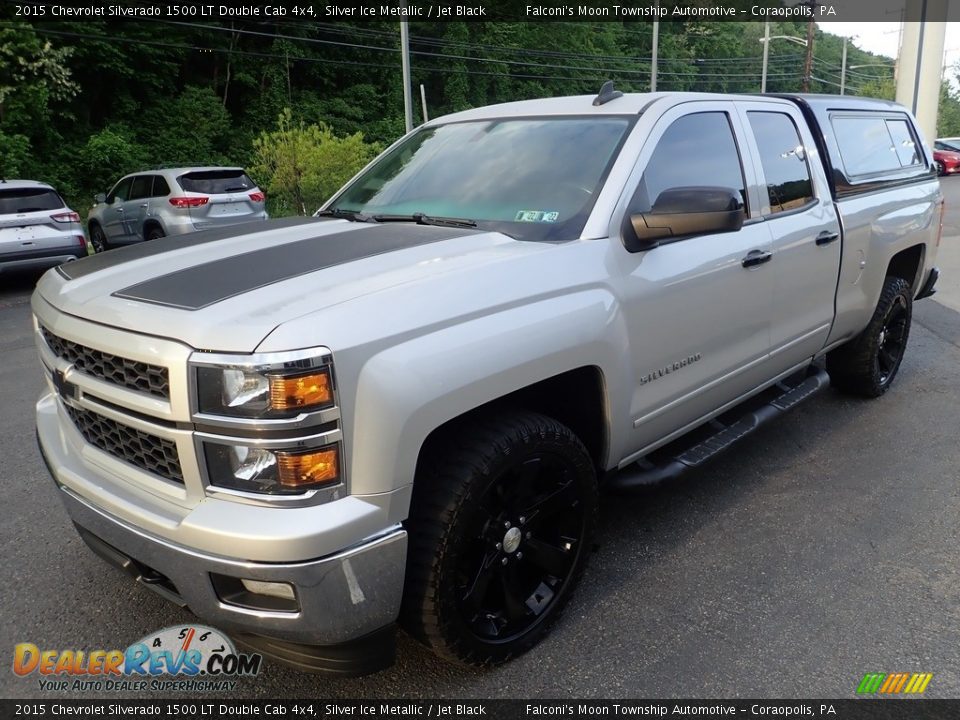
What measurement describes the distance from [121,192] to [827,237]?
14.1 meters

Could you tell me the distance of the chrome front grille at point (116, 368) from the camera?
210cm

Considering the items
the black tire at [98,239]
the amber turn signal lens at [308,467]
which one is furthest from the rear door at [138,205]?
the amber turn signal lens at [308,467]

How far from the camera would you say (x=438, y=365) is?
217 cm

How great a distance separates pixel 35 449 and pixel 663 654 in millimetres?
3824

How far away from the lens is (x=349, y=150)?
63.7ft

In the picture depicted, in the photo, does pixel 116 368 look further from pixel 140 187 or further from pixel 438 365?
pixel 140 187

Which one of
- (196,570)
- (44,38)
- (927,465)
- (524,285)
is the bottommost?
(927,465)

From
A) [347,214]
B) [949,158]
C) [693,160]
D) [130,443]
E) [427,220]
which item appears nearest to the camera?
[130,443]

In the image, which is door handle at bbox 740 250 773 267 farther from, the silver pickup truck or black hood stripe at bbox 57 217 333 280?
black hood stripe at bbox 57 217 333 280

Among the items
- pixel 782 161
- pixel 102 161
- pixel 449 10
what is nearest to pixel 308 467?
pixel 782 161

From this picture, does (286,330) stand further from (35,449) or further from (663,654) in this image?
(35,449)

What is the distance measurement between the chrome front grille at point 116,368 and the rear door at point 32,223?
9.25 meters

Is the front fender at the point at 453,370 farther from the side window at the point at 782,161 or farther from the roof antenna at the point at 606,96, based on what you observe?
the side window at the point at 782,161

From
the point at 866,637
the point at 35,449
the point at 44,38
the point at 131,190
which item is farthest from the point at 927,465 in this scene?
the point at 44,38
